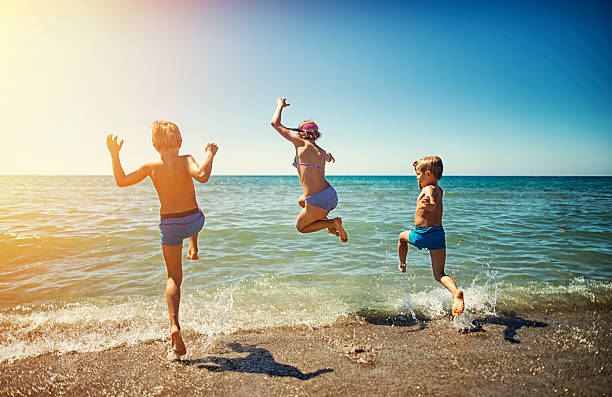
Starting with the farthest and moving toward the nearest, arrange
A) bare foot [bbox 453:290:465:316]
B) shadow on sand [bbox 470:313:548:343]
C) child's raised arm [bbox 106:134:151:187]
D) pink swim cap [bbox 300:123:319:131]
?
pink swim cap [bbox 300:123:319:131], shadow on sand [bbox 470:313:548:343], bare foot [bbox 453:290:465:316], child's raised arm [bbox 106:134:151:187]

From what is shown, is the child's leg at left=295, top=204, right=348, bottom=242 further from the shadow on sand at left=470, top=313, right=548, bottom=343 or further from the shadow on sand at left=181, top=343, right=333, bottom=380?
the shadow on sand at left=470, top=313, right=548, bottom=343

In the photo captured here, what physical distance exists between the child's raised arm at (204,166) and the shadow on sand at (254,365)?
190cm

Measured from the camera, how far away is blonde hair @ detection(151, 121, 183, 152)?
11.6ft

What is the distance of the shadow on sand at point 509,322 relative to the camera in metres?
4.13

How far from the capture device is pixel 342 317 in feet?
15.1

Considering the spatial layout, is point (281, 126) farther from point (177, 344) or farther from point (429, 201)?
point (177, 344)

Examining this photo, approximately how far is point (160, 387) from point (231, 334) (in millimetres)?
1205

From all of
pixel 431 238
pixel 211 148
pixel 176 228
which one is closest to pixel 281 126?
pixel 211 148

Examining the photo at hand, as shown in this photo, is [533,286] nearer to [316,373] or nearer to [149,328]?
[316,373]

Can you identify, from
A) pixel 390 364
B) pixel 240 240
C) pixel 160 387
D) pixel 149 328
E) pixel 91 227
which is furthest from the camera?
pixel 91 227

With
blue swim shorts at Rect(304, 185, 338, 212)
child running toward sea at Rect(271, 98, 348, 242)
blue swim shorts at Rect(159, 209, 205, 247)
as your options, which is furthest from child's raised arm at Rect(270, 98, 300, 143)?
blue swim shorts at Rect(159, 209, 205, 247)

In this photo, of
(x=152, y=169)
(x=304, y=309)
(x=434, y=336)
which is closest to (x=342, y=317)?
(x=304, y=309)

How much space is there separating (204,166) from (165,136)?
65 centimetres

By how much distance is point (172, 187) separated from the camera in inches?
138
